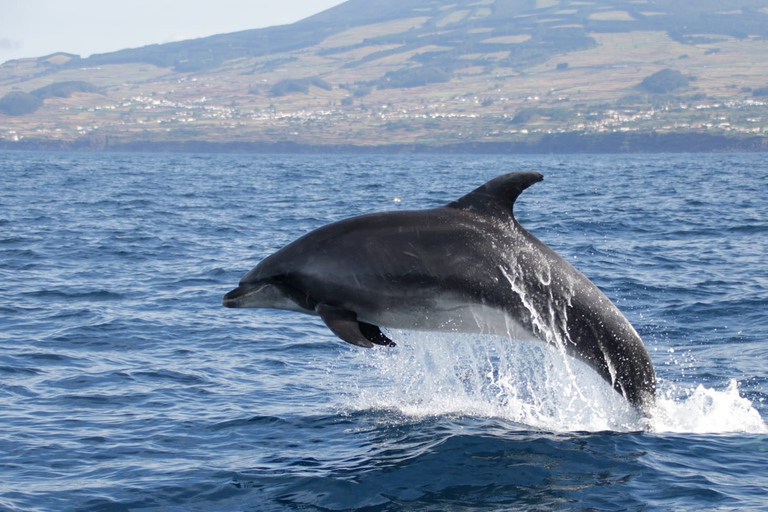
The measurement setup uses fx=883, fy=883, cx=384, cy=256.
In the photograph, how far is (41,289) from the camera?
1880 cm

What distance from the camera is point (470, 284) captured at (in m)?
9.15

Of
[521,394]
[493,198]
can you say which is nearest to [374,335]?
[493,198]

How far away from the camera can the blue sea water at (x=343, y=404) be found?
8422 mm

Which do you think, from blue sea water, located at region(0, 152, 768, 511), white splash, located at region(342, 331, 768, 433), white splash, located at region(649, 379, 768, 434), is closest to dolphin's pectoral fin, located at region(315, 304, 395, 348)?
blue sea water, located at region(0, 152, 768, 511)

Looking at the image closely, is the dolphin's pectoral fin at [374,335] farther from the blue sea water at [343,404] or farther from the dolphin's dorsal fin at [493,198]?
the dolphin's dorsal fin at [493,198]

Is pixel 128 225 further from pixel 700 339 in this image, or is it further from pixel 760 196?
pixel 760 196

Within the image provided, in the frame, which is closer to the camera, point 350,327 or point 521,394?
point 350,327

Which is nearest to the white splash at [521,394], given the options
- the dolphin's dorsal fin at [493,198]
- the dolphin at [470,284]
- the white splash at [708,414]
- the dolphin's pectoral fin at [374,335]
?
the white splash at [708,414]

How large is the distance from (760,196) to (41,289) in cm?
3453

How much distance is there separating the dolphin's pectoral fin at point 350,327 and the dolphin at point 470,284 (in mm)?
13

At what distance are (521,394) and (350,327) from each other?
3.87 metres

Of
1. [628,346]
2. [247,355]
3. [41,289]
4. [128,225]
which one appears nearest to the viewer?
[628,346]

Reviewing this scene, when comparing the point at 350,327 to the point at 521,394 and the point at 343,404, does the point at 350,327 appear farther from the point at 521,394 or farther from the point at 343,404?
the point at 521,394

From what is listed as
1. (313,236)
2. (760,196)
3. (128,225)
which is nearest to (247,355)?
(313,236)
